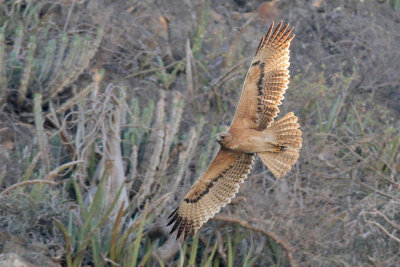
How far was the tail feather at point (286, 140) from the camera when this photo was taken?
6480 millimetres

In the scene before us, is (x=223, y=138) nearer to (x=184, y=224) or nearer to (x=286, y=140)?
(x=286, y=140)

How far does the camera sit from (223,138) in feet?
20.9

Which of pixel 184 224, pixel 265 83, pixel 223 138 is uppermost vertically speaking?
pixel 265 83

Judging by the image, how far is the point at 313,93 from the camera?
8.99 meters

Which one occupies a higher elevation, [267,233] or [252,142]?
[252,142]

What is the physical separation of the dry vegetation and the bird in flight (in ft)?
0.98

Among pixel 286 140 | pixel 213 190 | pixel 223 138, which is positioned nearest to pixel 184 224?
pixel 213 190

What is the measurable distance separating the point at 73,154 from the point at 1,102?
46.9 inches

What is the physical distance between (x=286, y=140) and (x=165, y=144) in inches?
60.3

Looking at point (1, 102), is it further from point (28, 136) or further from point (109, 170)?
point (109, 170)

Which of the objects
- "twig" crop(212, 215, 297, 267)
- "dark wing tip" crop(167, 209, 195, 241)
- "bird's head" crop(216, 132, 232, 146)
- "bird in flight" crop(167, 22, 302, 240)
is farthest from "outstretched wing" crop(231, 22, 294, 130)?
"twig" crop(212, 215, 297, 267)

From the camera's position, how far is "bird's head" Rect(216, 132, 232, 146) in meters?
6.34

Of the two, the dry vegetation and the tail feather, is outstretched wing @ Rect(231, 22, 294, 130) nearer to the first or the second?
the tail feather

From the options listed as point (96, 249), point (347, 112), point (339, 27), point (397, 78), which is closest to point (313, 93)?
point (347, 112)
